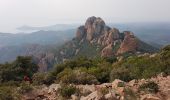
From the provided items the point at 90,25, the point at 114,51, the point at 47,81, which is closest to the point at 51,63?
the point at 90,25

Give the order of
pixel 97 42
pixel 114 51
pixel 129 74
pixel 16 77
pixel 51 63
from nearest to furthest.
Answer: pixel 129 74, pixel 16 77, pixel 114 51, pixel 97 42, pixel 51 63

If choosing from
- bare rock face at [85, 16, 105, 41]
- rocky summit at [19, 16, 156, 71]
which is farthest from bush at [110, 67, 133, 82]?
bare rock face at [85, 16, 105, 41]

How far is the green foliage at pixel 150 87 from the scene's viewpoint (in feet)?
47.2

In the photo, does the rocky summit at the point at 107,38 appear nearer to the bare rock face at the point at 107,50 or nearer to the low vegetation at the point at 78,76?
the bare rock face at the point at 107,50

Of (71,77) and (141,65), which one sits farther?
(141,65)

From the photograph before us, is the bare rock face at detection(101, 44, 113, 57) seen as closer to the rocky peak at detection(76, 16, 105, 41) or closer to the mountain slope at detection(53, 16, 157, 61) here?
the mountain slope at detection(53, 16, 157, 61)

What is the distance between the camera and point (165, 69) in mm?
21500

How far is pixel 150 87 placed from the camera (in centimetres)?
1462

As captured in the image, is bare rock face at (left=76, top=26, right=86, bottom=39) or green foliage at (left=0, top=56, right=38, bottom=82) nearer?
green foliage at (left=0, top=56, right=38, bottom=82)

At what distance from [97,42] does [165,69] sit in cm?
11069

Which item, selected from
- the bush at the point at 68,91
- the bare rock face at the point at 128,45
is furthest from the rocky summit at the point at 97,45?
the bush at the point at 68,91

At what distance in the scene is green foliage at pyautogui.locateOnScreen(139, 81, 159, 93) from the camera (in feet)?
47.2

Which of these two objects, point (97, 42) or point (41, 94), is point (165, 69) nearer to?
point (41, 94)

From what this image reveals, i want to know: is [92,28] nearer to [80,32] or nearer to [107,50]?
[80,32]
